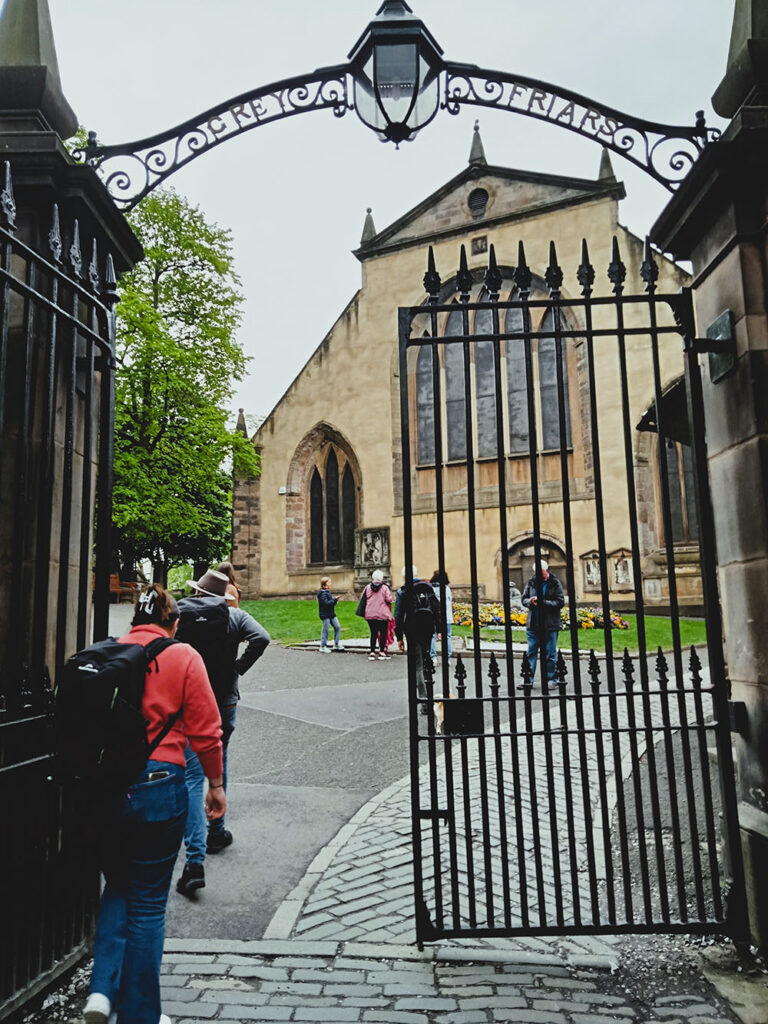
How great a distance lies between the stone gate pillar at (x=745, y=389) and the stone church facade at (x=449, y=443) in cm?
1678

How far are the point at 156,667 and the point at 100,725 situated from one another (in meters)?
0.34

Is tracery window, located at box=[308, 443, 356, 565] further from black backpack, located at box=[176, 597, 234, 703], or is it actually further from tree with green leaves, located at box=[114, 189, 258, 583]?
black backpack, located at box=[176, 597, 234, 703]

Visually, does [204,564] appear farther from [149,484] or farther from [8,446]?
[8,446]

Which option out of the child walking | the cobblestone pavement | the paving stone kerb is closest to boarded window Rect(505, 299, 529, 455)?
the child walking

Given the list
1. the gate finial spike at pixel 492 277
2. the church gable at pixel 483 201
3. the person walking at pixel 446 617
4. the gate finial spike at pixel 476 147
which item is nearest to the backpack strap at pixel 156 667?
the person walking at pixel 446 617

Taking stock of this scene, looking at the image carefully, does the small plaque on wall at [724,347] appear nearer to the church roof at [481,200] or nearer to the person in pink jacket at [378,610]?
the person in pink jacket at [378,610]

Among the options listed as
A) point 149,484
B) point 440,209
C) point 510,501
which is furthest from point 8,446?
point 440,209

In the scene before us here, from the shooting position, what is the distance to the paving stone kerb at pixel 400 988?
9.55 feet

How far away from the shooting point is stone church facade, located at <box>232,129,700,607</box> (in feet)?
74.0

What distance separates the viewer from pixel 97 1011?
2.57 m

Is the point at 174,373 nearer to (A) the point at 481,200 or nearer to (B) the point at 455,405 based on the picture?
(B) the point at 455,405

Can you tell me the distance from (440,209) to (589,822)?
88.4 feet

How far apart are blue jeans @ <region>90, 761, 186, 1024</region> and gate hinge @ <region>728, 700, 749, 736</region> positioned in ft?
8.56

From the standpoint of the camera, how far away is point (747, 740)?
143 inches
